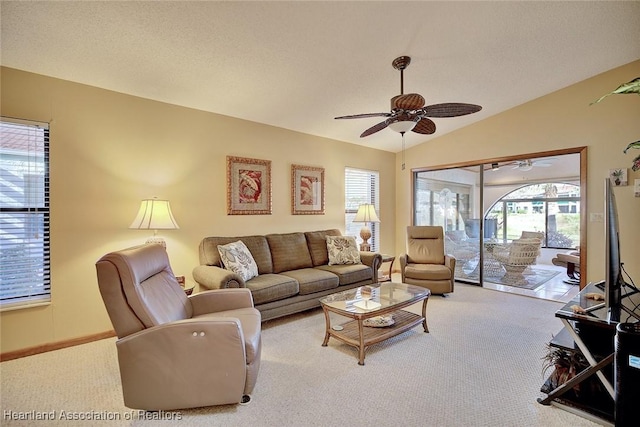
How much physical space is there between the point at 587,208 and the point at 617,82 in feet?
5.05

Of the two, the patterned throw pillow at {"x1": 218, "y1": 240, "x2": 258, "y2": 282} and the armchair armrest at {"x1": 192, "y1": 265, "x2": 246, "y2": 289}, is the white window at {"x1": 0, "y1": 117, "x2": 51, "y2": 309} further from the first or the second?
the patterned throw pillow at {"x1": 218, "y1": 240, "x2": 258, "y2": 282}

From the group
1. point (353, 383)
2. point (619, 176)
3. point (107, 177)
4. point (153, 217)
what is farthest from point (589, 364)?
point (107, 177)

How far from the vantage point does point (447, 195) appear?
545 cm

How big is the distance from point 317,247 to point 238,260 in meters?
1.36

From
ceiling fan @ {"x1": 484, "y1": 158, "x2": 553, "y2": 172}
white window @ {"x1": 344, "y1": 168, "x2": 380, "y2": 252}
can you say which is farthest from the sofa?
ceiling fan @ {"x1": 484, "y1": 158, "x2": 553, "y2": 172}

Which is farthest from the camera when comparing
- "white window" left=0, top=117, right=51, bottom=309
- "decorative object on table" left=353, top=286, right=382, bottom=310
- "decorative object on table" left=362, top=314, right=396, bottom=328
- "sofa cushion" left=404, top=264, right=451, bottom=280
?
"sofa cushion" left=404, top=264, right=451, bottom=280

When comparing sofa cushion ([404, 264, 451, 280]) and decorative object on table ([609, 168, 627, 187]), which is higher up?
decorative object on table ([609, 168, 627, 187])

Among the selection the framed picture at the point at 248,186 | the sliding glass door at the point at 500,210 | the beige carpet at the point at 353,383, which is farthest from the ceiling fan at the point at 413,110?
the sliding glass door at the point at 500,210

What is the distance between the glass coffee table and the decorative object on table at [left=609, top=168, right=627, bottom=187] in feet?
9.18

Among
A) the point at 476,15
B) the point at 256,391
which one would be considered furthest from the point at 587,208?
the point at 256,391

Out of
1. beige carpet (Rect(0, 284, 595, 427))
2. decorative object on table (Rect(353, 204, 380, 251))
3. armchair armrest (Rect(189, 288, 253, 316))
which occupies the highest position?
decorative object on table (Rect(353, 204, 380, 251))

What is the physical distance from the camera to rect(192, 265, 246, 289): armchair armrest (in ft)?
9.22

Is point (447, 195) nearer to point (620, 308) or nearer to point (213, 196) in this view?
point (620, 308)

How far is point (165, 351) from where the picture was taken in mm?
1709
